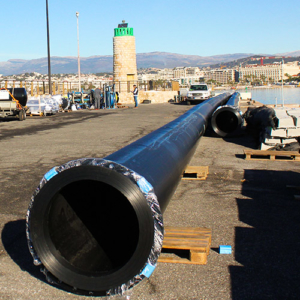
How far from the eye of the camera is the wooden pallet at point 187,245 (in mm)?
4703

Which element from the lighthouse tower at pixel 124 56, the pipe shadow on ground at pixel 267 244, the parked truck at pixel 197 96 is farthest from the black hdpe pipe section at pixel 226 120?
the lighthouse tower at pixel 124 56

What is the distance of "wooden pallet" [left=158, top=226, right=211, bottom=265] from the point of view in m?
4.70

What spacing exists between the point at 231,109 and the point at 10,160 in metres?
7.60

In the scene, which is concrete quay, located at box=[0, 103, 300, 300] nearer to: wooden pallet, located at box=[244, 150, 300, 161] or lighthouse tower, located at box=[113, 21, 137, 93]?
wooden pallet, located at box=[244, 150, 300, 161]

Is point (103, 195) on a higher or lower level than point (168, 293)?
higher

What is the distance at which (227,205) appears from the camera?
698 cm

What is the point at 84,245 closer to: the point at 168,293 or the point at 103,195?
the point at 103,195

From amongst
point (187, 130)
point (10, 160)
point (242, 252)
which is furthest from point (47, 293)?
point (10, 160)

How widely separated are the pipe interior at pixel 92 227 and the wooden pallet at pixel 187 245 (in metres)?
0.52

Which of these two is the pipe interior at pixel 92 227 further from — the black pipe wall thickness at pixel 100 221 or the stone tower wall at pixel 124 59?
the stone tower wall at pixel 124 59

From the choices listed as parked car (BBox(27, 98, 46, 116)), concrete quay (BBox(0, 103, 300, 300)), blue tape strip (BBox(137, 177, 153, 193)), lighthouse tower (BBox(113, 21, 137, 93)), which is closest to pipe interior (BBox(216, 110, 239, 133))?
concrete quay (BBox(0, 103, 300, 300))

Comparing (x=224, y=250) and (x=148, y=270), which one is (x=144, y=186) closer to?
(x=148, y=270)

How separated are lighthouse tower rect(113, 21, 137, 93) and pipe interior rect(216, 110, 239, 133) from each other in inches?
1307

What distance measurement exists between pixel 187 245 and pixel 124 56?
4711cm
